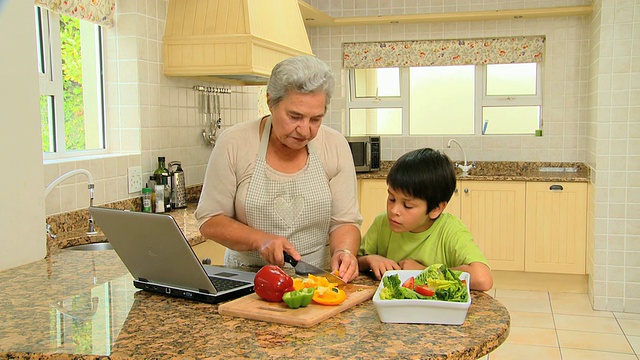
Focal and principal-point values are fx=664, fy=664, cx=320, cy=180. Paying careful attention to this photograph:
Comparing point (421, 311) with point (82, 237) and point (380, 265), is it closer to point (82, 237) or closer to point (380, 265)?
point (380, 265)

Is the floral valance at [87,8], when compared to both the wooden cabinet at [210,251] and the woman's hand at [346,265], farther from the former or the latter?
the woman's hand at [346,265]

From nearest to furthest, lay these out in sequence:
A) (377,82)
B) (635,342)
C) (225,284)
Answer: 1. (225,284)
2. (635,342)
3. (377,82)

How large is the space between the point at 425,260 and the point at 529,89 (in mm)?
4148

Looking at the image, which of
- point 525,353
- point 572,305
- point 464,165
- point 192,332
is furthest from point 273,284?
point 464,165

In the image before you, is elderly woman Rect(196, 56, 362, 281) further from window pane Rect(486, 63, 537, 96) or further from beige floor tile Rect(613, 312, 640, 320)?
window pane Rect(486, 63, 537, 96)

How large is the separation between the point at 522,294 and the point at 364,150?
5.38 feet

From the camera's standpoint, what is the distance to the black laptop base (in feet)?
5.15

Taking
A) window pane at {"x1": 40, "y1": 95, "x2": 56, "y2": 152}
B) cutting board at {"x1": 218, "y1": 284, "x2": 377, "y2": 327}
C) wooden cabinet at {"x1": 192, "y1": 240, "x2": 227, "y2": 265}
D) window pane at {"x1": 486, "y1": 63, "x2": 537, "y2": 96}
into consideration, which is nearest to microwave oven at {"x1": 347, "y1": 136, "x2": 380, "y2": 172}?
window pane at {"x1": 486, "y1": 63, "x2": 537, "y2": 96}

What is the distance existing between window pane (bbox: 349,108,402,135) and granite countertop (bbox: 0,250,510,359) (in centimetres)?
434

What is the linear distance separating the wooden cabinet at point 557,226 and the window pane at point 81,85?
3159 millimetres

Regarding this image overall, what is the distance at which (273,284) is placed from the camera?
4.92ft

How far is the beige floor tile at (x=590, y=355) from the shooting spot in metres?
3.63

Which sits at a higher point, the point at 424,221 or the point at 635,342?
the point at 424,221

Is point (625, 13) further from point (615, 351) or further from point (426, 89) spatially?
point (615, 351)
